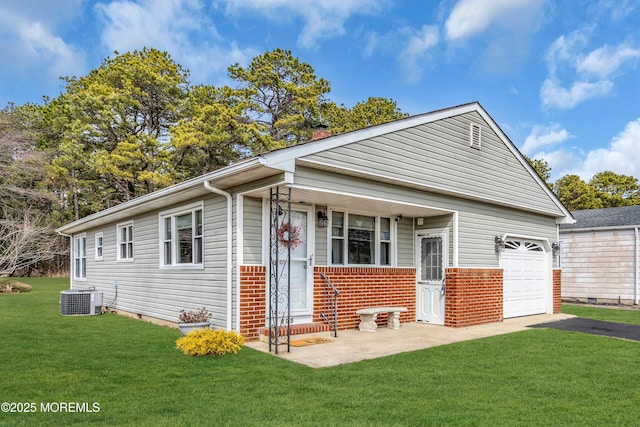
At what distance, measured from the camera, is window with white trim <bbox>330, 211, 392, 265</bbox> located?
9.22 meters

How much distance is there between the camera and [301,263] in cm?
857

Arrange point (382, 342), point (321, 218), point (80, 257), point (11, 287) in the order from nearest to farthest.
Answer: point (382, 342), point (321, 218), point (80, 257), point (11, 287)

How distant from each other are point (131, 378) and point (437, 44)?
16.4 metres

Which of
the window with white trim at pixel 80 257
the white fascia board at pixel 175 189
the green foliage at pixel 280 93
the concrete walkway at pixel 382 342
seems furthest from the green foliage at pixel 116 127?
the concrete walkway at pixel 382 342

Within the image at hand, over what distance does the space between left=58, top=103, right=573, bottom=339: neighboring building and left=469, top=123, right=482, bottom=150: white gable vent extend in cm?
4

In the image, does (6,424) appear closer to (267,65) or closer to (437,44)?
(437,44)

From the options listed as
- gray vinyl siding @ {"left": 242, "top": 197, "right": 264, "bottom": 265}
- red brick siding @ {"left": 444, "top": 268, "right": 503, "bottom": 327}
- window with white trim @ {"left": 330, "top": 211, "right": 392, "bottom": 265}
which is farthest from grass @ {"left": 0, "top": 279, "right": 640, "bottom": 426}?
window with white trim @ {"left": 330, "top": 211, "right": 392, "bottom": 265}

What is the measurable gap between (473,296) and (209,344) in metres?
6.15

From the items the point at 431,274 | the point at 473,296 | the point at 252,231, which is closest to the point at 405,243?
the point at 431,274

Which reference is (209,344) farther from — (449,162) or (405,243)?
(449,162)

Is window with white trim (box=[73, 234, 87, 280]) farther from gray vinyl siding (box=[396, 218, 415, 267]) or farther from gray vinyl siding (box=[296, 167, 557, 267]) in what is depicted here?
gray vinyl siding (box=[296, 167, 557, 267])

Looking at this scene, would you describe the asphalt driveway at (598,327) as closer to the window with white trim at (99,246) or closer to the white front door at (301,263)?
the white front door at (301,263)

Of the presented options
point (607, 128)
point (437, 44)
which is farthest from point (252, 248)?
point (607, 128)

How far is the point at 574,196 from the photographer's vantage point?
34.9 metres
